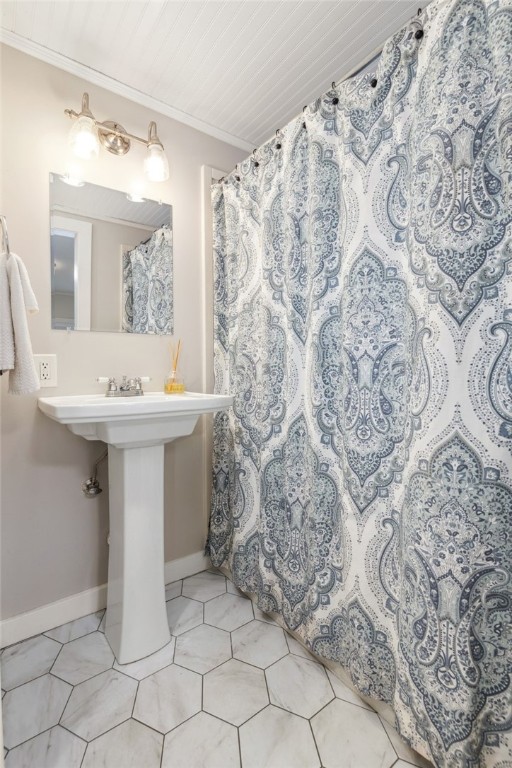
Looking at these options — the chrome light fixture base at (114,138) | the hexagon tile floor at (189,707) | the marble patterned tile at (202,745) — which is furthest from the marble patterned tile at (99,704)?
the chrome light fixture base at (114,138)

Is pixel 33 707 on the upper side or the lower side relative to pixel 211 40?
lower

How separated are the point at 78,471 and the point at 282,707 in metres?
1.16

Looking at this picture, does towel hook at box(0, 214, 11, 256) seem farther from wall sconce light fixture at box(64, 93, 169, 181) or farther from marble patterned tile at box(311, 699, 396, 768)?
marble patterned tile at box(311, 699, 396, 768)

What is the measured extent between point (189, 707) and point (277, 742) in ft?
0.96

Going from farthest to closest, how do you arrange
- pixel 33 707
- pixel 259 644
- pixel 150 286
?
pixel 150 286, pixel 259 644, pixel 33 707

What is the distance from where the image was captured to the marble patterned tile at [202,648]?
52.7 inches

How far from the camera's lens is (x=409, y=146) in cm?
100

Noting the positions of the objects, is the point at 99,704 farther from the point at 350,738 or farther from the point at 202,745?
the point at 350,738

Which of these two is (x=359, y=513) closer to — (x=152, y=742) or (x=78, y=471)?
(x=152, y=742)

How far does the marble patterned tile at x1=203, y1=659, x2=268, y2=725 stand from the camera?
3.76ft

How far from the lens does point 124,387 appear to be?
5.29ft

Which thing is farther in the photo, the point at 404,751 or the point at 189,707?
the point at 189,707

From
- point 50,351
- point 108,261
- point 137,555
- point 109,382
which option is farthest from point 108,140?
point 137,555

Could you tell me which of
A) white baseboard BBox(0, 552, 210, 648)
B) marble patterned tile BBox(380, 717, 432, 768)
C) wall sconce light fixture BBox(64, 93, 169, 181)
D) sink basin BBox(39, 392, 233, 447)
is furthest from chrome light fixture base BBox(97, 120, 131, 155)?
marble patterned tile BBox(380, 717, 432, 768)
